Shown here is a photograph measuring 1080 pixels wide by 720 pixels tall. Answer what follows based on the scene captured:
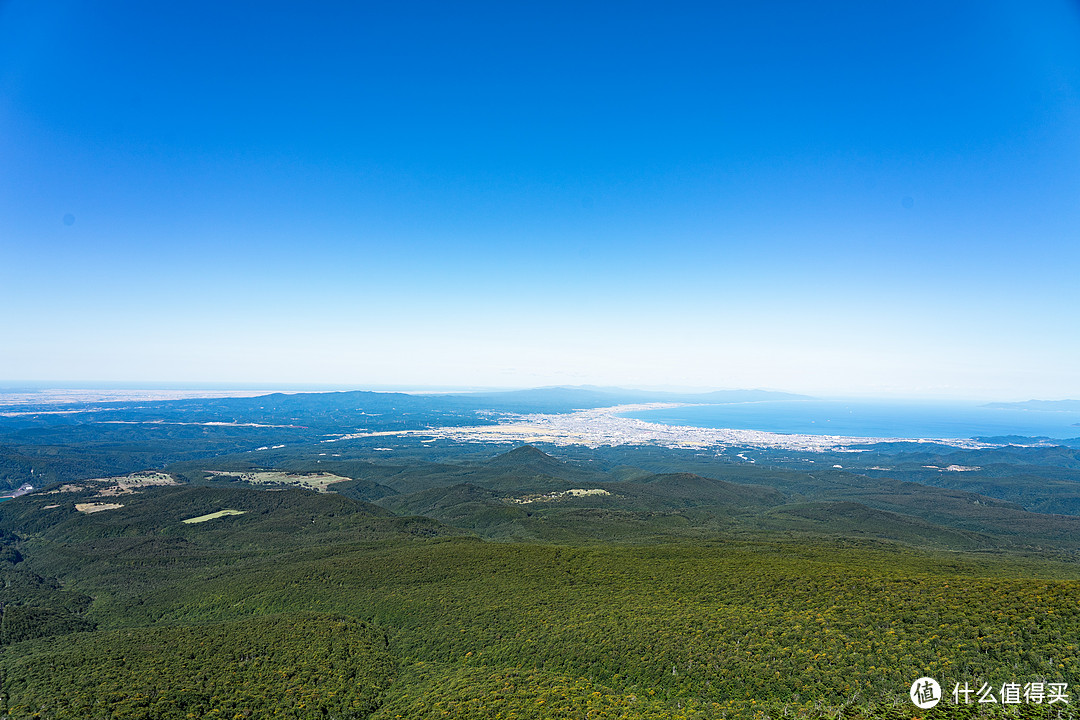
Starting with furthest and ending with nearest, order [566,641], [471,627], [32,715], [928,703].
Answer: [471,627] → [566,641] → [32,715] → [928,703]

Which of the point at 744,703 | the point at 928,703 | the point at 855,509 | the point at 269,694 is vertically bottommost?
the point at 855,509

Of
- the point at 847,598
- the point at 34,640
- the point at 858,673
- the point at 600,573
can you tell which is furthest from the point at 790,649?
the point at 34,640

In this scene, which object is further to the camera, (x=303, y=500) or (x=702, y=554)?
(x=303, y=500)

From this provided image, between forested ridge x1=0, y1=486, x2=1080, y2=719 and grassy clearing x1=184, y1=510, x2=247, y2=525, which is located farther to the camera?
grassy clearing x1=184, y1=510, x2=247, y2=525

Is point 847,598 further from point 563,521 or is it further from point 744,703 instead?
point 563,521

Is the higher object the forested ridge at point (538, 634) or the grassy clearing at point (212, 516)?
the forested ridge at point (538, 634)

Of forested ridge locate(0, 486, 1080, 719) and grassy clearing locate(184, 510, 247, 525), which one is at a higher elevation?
forested ridge locate(0, 486, 1080, 719)

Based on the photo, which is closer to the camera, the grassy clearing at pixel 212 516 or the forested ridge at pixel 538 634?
the forested ridge at pixel 538 634

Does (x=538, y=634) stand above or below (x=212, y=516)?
above

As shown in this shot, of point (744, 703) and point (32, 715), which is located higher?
point (744, 703)

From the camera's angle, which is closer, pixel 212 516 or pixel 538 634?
pixel 538 634

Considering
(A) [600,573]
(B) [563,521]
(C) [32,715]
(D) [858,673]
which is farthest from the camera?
(B) [563,521]
